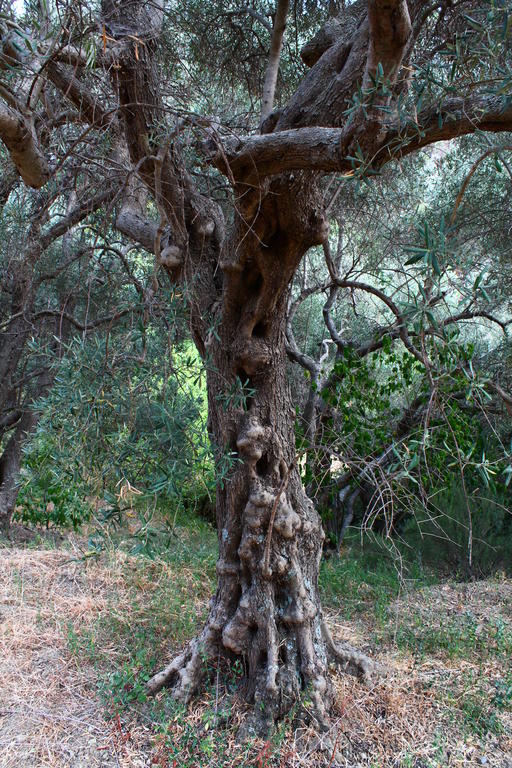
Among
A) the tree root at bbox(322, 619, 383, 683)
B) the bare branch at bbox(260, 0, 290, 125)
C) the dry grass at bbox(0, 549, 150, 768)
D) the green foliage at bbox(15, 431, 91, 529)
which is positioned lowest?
the dry grass at bbox(0, 549, 150, 768)

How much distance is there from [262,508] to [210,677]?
997 millimetres

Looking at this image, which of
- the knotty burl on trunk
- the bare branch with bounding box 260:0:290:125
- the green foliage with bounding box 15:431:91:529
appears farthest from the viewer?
the bare branch with bounding box 260:0:290:125

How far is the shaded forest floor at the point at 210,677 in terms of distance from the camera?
282 centimetres

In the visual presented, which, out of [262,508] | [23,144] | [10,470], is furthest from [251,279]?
[10,470]

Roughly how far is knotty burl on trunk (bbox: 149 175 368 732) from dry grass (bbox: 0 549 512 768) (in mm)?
182

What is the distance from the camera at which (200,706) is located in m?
3.08

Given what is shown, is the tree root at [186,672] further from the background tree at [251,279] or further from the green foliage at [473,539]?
the green foliage at [473,539]

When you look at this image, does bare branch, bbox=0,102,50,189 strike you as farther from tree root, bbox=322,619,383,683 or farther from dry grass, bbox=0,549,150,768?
tree root, bbox=322,619,383,683

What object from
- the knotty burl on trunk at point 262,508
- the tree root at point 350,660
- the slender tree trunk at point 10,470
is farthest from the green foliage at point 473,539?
the slender tree trunk at point 10,470

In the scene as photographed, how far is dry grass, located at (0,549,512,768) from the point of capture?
2.79m

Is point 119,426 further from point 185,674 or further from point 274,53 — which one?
point 274,53

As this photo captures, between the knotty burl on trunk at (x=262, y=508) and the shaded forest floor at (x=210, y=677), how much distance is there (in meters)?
0.17

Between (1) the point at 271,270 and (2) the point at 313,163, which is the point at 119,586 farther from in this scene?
(2) the point at 313,163

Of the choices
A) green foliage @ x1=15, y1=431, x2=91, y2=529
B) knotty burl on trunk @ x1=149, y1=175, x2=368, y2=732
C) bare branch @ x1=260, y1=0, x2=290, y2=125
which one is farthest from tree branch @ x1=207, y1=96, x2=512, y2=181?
green foliage @ x1=15, y1=431, x2=91, y2=529
